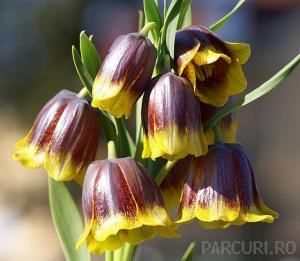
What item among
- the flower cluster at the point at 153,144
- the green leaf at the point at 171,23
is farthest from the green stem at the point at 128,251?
the green leaf at the point at 171,23

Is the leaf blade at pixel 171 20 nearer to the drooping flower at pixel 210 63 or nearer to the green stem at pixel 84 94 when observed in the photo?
the drooping flower at pixel 210 63

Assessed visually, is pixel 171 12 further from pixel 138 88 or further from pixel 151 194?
pixel 151 194

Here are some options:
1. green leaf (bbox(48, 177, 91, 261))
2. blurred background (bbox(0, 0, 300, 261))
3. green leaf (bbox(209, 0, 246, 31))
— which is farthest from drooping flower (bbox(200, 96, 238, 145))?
blurred background (bbox(0, 0, 300, 261))

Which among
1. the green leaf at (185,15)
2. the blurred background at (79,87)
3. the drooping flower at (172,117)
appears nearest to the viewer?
the drooping flower at (172,117)

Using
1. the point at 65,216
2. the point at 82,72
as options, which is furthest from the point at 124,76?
the point at 65,216

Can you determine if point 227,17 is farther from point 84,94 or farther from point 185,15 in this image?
point 84,94

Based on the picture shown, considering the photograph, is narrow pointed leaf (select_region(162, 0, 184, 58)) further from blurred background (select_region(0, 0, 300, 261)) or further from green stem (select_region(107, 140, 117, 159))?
blurred background (select_region(0, 0, 300, 261))
